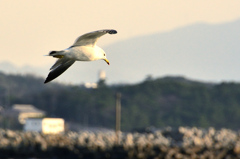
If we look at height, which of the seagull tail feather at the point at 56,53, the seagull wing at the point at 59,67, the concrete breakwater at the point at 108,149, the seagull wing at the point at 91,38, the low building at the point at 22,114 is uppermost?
the low building at the point at 22,114

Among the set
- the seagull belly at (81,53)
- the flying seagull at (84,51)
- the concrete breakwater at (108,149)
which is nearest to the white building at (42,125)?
the concrete breakwater at (108,149)

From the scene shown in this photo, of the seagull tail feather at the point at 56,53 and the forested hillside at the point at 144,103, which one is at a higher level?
the forested hillside at the point at 144,103

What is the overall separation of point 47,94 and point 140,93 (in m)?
17.6

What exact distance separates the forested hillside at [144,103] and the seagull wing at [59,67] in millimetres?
98688

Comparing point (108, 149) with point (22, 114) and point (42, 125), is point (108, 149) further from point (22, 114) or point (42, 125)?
point (22, 114)

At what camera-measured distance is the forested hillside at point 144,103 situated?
Result: 11606cm

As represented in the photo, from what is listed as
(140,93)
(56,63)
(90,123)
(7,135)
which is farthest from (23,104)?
(56,63)

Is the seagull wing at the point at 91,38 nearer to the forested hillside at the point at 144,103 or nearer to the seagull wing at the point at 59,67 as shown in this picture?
the seagull wing at the point at 59,67

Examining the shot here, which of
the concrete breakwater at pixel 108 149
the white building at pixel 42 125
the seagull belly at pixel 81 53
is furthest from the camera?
the white building at pixel 42 125

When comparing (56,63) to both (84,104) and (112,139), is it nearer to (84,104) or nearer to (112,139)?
(112,139)

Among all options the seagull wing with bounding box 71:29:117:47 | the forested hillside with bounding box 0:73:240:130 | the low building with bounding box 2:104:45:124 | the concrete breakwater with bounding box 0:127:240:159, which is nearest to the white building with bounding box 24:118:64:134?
the low building with bounding box 2:104:45:124

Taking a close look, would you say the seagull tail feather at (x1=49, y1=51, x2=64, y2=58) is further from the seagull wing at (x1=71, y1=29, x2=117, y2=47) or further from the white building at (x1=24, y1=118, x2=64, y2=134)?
the white building at (x1=24, y1=118, x2=64, y2=134)

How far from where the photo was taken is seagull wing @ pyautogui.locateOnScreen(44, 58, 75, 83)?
10886mm

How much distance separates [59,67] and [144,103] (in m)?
114
